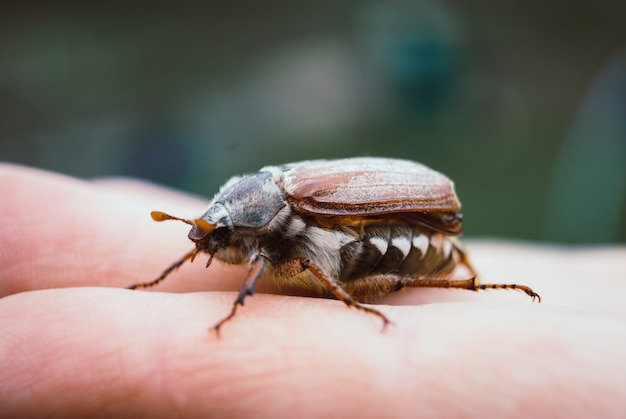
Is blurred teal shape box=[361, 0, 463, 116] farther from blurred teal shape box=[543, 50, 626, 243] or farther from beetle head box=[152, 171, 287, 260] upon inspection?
beetle head box=[152, 171, 287, 260]

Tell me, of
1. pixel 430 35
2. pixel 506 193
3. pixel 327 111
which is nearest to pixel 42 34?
pixel 327 111

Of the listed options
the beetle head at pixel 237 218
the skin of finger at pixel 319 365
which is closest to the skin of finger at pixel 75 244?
the beetle head at pixel 237 218

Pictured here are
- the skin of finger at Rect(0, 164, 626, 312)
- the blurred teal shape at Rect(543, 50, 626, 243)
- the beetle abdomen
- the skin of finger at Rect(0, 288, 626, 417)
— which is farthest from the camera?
the blurred teal shape at Rect(543, 50, 626, 243)

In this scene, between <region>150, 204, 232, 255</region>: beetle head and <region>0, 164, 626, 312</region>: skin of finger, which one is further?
<region>0, 164, 626, 312</region>: skin of finger

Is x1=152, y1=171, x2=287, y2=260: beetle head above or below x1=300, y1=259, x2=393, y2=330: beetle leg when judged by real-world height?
above

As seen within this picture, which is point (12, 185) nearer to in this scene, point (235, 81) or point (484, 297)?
point (484, 297)

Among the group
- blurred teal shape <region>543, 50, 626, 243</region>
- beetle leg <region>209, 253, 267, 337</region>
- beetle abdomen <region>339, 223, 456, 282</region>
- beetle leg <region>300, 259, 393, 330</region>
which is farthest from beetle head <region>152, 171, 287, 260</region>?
blurred teal shape <region>543, 50, 626, 243</region>

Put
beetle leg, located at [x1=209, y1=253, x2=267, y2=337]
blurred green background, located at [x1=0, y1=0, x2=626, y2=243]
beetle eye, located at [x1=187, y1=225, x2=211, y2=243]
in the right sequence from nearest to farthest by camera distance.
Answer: beetle leg, located at [x1=209, y1=253, x2=267, y2=337] → beetle eye, located at [x1=187, y1=225, x2=211, y2=243] → blurred green background, located at [x1=0, y1=0, x2=626, y2=243]
